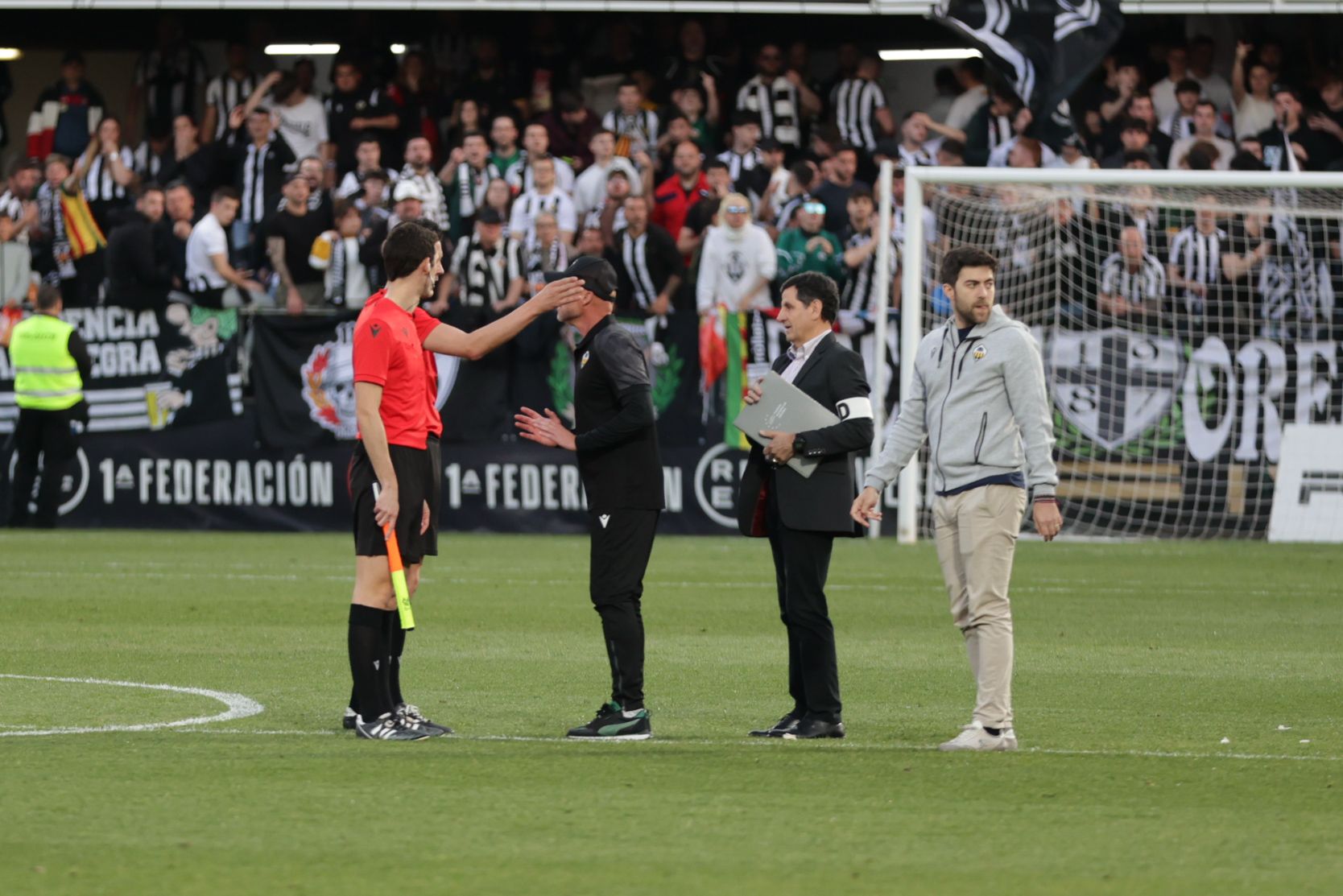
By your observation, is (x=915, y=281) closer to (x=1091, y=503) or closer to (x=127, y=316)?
(x=1091, y=503)

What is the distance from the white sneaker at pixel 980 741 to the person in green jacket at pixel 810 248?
1302 centimetres

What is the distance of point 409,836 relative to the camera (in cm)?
624

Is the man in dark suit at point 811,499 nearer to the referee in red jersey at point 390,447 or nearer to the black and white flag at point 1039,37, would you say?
the referee in red jersey at point 390,447

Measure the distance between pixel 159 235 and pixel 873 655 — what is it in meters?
12.9

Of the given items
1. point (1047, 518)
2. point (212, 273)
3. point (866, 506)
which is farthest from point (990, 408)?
point (212, 273)

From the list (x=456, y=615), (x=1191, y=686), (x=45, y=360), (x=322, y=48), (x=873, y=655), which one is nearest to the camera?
(x=1191, y=686)

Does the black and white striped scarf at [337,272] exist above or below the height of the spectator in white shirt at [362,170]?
below

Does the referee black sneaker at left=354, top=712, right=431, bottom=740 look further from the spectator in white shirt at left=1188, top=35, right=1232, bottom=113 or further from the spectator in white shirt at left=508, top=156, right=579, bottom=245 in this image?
the spectator in white shirt at left=1188, top=35, right=1232, bottom=113

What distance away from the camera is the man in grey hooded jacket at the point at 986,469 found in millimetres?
8016

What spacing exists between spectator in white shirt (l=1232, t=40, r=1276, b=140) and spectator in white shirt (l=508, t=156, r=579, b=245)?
7.58 metres

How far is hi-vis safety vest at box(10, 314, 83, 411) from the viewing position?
2119 centimetres

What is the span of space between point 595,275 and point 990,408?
167cm

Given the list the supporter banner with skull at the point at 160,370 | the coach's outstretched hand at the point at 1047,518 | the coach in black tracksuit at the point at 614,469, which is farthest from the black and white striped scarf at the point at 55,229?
the coach's outstretched hand at the point at 1047,518

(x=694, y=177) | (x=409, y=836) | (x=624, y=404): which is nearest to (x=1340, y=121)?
(x=694, y=177)
